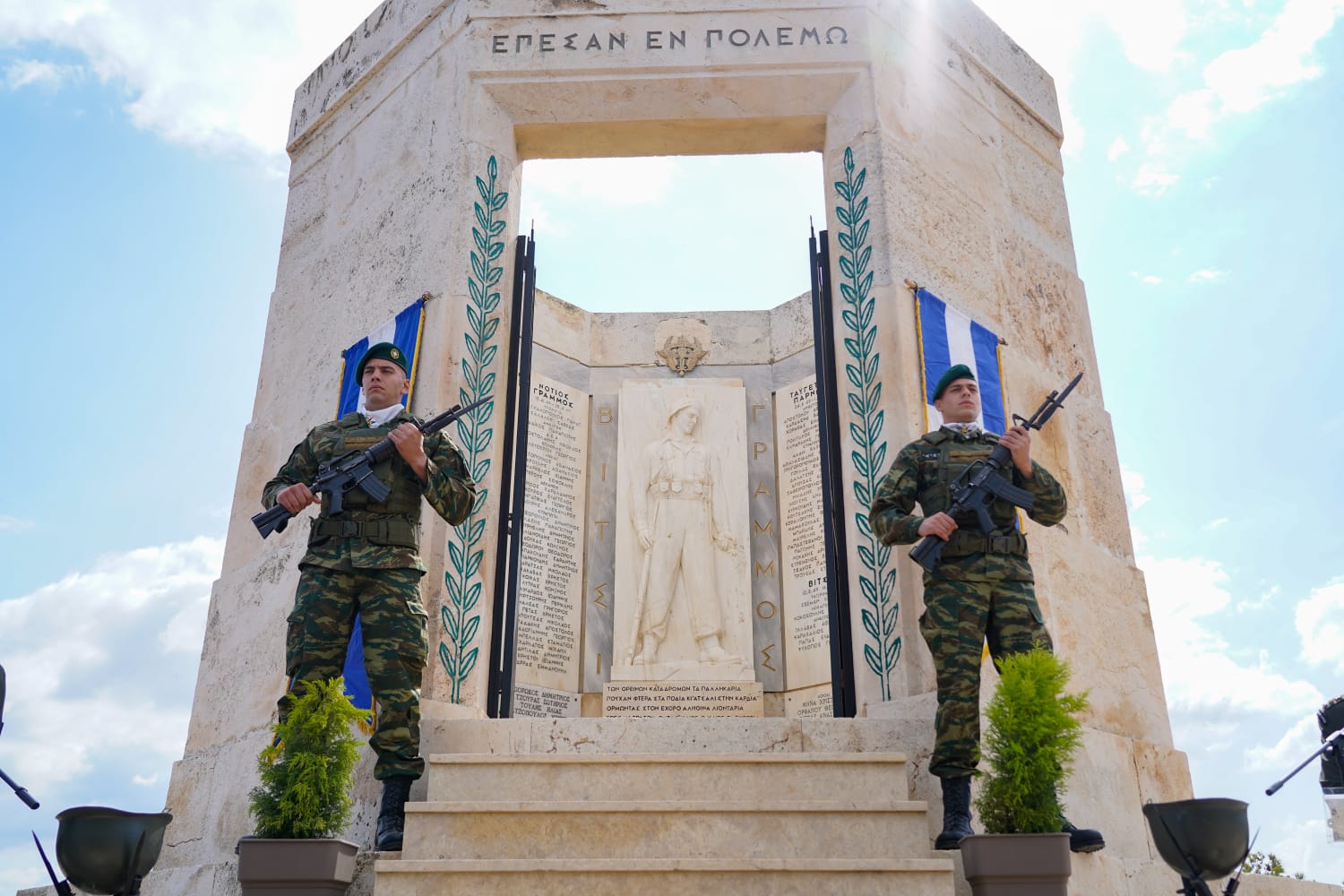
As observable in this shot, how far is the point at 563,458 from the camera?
33.5ft

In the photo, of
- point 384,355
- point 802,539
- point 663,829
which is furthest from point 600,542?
point 663,829

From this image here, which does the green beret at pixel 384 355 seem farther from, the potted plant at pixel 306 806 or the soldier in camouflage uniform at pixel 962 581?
the soldier in camouflage uniform at pixel 962 581

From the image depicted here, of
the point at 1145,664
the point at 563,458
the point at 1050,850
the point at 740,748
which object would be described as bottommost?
the point at 1050,850

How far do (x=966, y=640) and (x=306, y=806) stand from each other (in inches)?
106

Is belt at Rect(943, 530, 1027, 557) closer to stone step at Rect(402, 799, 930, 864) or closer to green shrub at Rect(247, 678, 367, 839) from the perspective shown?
stone step at Rect(402, 799, 930, 864)

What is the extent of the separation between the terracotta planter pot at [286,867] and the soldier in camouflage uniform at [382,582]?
0.54m

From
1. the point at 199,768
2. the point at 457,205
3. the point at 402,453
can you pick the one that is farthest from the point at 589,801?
the point at 457,205

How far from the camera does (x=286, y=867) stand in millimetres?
4215

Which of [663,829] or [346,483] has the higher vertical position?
→ [346,483]

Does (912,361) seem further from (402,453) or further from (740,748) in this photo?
(402,453)

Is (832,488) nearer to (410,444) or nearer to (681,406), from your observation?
(410,444)

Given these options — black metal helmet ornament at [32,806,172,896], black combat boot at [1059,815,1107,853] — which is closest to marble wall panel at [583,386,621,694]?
black combat boot at [1059,815,1107,853]

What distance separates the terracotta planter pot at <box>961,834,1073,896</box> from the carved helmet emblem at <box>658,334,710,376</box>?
6.91 m

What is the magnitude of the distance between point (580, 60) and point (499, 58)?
20.9 inches
